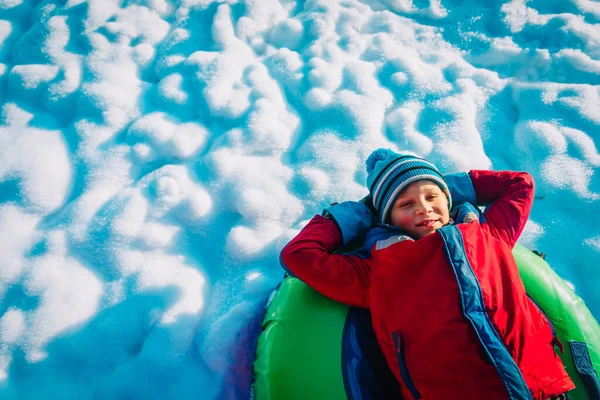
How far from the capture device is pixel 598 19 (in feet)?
7.98

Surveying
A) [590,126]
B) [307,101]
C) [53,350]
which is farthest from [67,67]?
[590,126]

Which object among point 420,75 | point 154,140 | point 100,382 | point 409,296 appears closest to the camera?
point 409,296

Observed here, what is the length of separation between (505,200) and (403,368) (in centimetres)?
83

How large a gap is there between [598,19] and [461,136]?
152cm

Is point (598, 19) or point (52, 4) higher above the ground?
point (598, 19)

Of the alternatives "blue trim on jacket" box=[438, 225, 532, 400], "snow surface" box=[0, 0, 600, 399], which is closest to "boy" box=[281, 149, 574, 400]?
"blue trim on jacket" box=[438, 225, 532, 400]

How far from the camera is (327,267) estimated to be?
1.19 meters

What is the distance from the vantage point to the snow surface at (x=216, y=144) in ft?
4.66

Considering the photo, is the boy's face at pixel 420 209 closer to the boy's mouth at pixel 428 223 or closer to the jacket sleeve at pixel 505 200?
the boy's mouth at pixel 428 223

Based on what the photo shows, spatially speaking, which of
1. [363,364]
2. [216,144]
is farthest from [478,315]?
[216,144]

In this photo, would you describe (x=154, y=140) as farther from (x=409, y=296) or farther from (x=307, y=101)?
(x=409, y=296)

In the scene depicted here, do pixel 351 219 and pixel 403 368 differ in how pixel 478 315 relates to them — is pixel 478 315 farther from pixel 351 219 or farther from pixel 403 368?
pixel 351 219

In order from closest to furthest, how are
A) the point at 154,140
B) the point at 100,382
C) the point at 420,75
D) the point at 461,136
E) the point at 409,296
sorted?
1. the point at 409,296
2. the point at 100,382
3. the point at 154,140
4. the point at 461,136
5. the point at 420,75

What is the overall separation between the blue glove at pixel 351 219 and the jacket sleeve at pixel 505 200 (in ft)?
1.56
